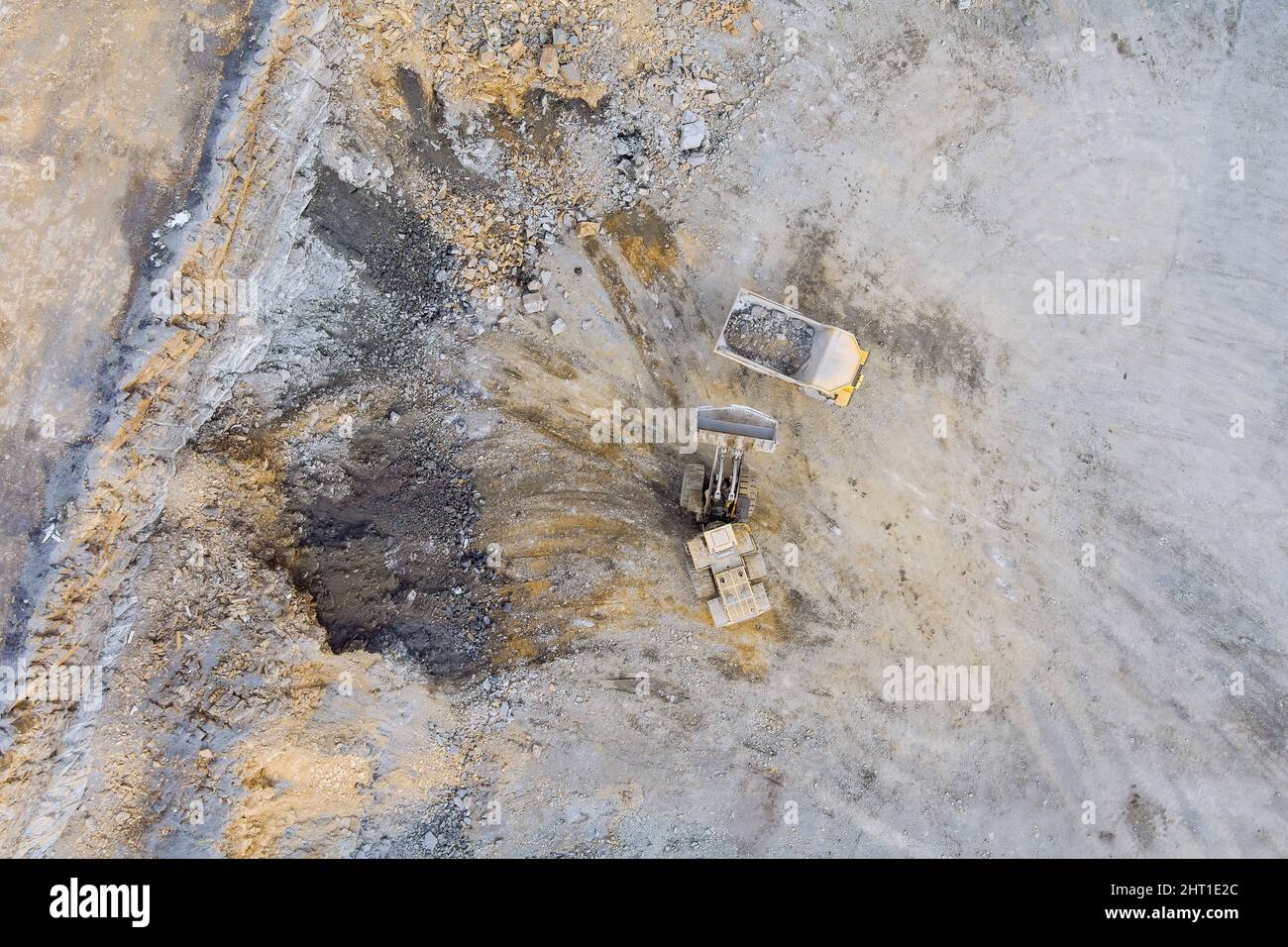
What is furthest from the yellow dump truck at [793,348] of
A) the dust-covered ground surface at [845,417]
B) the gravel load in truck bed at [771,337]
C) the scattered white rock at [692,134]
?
the scattered white rock at [692,134]

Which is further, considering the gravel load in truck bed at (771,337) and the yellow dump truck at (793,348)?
the gravel load in truck bed at (771,337)

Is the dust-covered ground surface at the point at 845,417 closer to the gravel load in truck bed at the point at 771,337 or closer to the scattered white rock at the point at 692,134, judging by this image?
the scattered white rock at the point at 692,134

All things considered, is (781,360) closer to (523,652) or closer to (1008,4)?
(523,652)

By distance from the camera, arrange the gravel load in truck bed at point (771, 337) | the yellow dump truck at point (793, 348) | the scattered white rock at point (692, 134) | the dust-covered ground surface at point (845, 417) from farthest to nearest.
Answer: the scattered white rock at point (692, 134) → the dust-covered ground surface at point (845, 417) → the gravel load in truck bed at point (771, 337) → the yellow dump truck at point (793, 348)

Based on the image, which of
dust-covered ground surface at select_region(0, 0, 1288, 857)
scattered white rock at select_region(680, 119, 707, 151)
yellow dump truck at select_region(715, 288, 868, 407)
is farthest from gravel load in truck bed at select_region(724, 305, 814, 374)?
scattered white rock at select_region(680, 119, 707, 151)

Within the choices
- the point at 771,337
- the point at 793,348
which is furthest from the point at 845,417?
the point at 771,337

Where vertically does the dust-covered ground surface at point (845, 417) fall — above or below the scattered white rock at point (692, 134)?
below

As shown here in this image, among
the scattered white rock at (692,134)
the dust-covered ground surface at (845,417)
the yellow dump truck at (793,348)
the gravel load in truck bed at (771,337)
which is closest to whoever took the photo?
the yellow dump truck at (793,348)

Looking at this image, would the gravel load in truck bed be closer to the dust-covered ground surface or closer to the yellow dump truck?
the yellow dump truck
